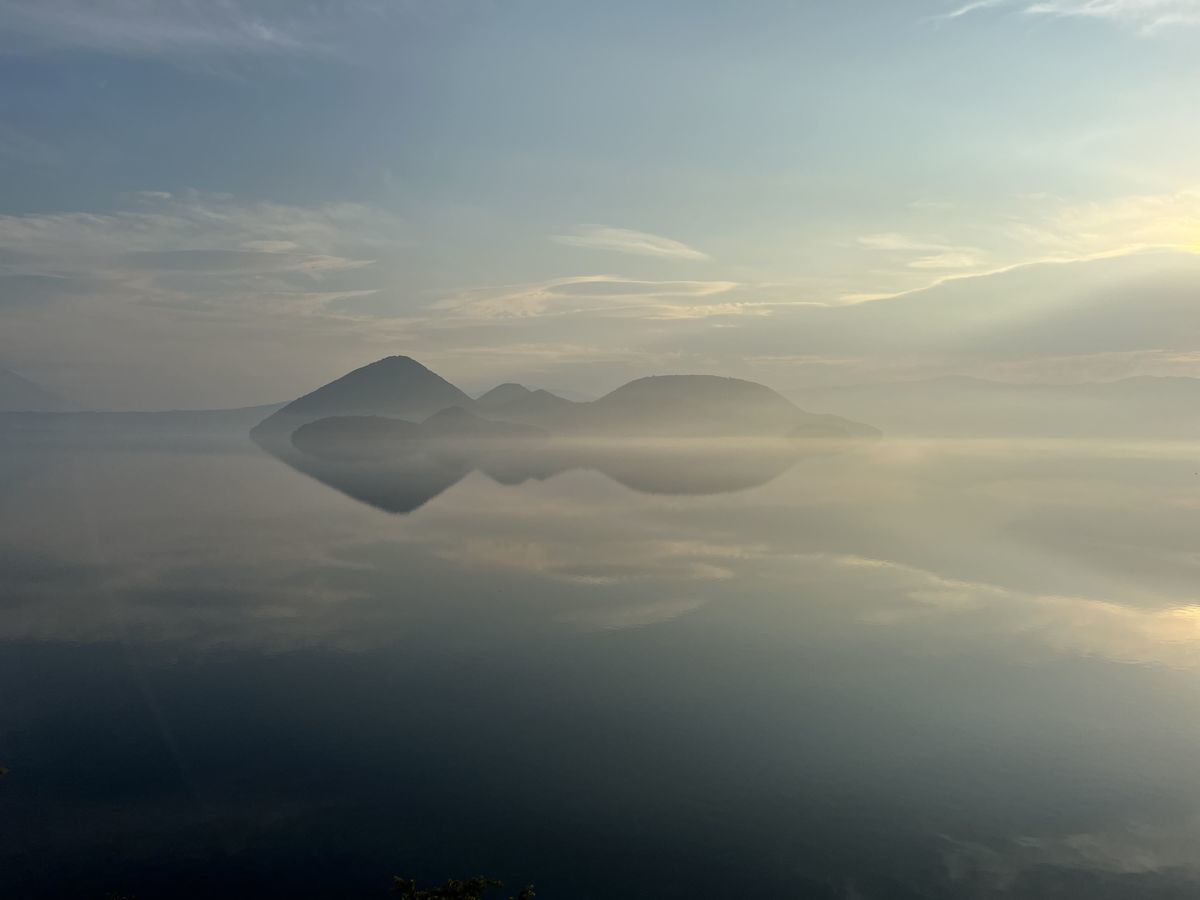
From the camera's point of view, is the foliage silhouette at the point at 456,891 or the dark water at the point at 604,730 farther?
the dark water at the point at 604,730

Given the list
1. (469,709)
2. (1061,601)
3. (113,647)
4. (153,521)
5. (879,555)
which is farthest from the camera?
(153,521)

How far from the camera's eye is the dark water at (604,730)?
3578cm

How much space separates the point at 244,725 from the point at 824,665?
42.8 metres

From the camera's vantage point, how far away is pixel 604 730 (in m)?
50.0

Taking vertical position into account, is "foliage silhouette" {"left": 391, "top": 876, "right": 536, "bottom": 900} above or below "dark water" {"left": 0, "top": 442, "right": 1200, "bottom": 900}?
above

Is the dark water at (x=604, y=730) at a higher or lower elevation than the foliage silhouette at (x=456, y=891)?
lower

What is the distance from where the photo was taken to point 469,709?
175ft

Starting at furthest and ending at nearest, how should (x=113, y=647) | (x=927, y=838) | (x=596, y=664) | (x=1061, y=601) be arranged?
(x=1061, y=601)
(x=113, y=647)
(x=596, y=664)
(x=927, y=838)

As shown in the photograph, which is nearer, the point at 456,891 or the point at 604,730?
the point at 456,891

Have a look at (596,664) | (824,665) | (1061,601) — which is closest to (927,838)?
(824,665)

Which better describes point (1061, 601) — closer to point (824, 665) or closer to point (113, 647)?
point (824, 665)

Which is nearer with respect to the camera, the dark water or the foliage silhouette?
the foliage silhouette

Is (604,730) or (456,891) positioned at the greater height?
(456,891)

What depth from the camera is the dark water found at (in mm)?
35781
